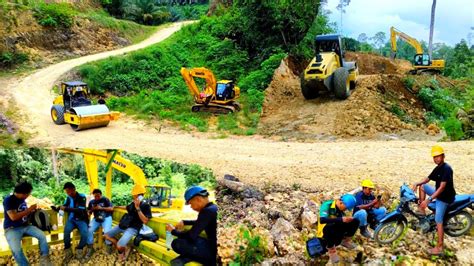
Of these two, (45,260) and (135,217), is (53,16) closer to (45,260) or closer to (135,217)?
(45,260)

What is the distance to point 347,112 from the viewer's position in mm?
15258

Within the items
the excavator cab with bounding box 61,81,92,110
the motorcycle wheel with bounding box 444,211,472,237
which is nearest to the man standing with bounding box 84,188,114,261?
the motorcycle wheel with bounding box 444,211,472,237

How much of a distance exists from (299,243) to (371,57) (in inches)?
1068

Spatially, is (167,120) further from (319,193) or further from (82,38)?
(82,38)

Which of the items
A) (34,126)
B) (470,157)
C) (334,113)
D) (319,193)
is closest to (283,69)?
(334,113)

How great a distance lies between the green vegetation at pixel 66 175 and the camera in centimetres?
672

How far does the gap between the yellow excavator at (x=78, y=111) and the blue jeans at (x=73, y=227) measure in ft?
23.6

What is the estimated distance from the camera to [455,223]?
5480 millimetres

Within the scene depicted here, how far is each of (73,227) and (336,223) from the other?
11.8 ft

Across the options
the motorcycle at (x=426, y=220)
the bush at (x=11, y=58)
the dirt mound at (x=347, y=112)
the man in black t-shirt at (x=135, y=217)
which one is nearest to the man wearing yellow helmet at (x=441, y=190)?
the motorcycle at (x=426, y=220)

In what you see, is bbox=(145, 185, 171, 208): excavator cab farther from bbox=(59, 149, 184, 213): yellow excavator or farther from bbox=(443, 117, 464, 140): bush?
bbox=(443, 117, 464, 140): bush

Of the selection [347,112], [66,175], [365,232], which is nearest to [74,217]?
[66,175]

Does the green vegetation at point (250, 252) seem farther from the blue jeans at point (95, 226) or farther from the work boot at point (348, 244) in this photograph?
the blue jeans at point (95, 226)

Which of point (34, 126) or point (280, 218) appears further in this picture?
point (34, 126)
